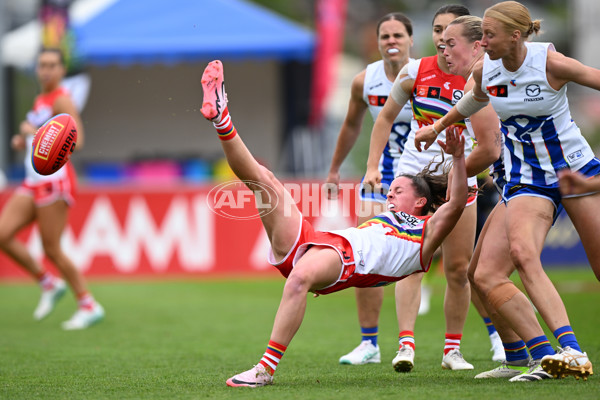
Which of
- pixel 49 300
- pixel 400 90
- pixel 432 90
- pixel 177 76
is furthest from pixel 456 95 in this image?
pixel 177 76

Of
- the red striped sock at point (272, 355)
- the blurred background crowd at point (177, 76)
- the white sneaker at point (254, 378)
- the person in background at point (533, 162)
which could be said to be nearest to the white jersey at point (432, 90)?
the person in background at point (533, 162)

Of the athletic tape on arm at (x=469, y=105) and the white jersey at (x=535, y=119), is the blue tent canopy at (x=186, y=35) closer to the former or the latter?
the athletic tape on arm at (x=469, y=105)

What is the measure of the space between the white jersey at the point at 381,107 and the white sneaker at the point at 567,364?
221 cm

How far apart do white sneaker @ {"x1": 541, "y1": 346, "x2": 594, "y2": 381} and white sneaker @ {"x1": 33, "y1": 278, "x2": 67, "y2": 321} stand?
18.9ft

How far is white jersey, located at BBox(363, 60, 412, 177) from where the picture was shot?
6400 millimetres

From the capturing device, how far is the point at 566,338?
465 centimetres

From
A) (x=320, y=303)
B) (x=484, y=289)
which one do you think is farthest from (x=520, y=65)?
(x=320, y=303)

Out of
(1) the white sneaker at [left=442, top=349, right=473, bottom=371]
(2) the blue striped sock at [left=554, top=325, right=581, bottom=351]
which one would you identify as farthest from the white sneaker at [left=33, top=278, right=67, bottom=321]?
(2) the blue striped sock at [left=554, top=325, right=581, bottom=351]

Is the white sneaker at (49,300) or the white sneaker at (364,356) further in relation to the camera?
the white sneaker at (49,300)

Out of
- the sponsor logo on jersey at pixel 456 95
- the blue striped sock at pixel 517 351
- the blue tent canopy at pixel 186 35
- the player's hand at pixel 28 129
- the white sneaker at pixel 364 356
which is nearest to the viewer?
the blue striped sock at pixel 517 351

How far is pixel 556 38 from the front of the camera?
107 ft

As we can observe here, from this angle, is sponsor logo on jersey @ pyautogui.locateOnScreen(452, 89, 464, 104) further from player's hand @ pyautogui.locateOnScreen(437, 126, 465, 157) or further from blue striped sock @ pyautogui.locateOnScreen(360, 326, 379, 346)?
blue striped sock @ pyautogui.locateOnScreen(360, 326, 379, 346)

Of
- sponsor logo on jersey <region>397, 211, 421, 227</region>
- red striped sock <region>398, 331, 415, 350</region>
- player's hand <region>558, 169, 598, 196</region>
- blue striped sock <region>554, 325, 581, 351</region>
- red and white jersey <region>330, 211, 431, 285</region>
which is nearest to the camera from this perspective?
player's hand <region>558, 169, 598, 196</region>

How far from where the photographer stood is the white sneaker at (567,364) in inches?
177
